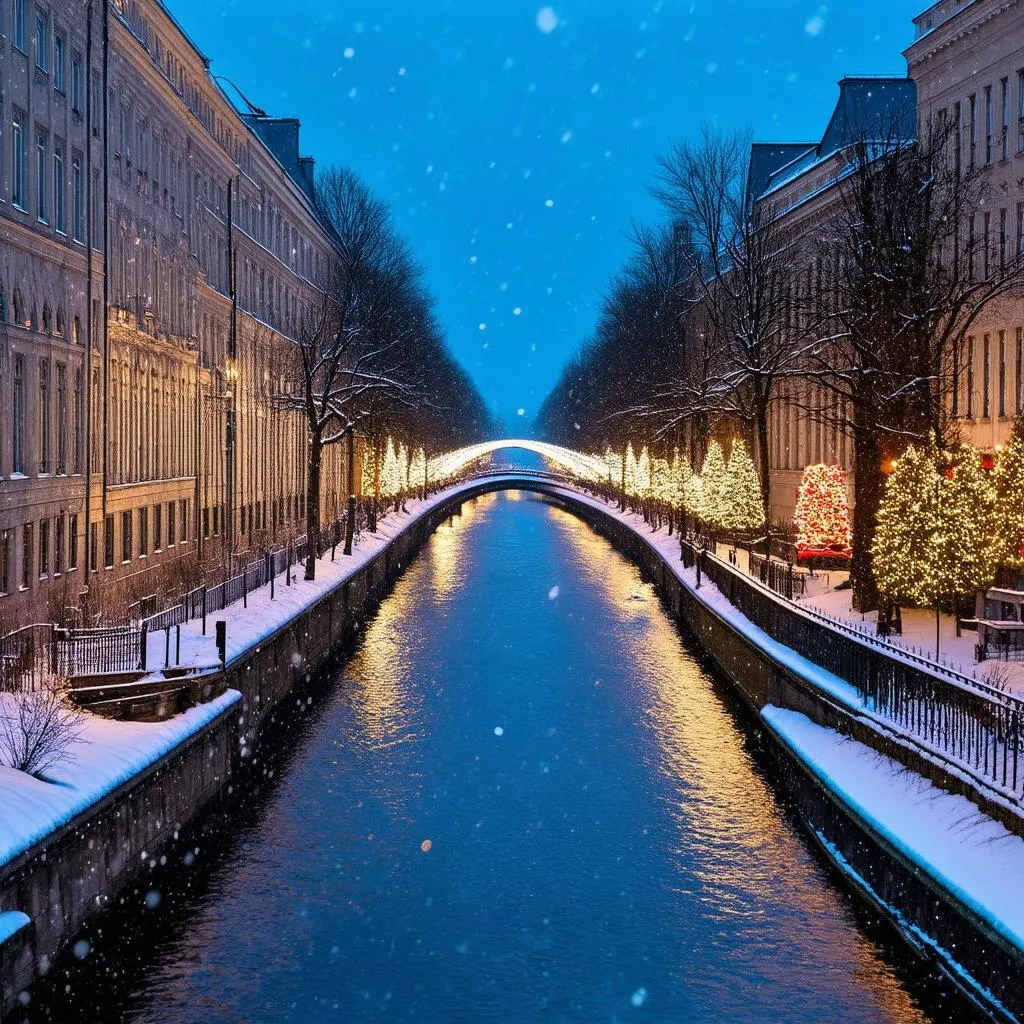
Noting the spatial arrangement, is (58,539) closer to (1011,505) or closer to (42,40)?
(42,40)

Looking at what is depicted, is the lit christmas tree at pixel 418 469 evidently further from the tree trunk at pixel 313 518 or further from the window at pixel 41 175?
the window at pixel 41 175

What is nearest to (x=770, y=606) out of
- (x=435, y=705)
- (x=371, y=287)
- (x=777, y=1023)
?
(x=435, y=705)

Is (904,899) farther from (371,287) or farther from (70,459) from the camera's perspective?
(371,287)

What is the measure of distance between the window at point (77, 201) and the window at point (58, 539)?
22.8ft

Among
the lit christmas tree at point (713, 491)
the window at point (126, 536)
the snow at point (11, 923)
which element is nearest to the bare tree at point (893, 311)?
the lit christmas tree at point (713, 491)

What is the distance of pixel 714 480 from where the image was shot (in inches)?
2402

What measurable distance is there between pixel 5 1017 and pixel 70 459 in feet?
83.6

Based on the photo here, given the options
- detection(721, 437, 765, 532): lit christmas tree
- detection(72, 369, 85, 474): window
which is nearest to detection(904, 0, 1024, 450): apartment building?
detection(721, 437, 765, 532): lit christmas tree

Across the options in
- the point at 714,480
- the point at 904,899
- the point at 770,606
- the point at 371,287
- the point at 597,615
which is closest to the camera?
the point at 904,899

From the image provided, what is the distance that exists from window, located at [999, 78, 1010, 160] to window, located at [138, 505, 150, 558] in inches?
1013

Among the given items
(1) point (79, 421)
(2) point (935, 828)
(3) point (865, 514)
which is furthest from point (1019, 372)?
(2) point (935, 828)

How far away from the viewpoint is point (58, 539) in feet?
125

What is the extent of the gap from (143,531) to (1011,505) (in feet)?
82.9

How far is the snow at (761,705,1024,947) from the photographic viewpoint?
1541cm
